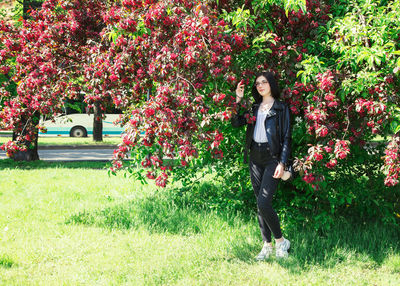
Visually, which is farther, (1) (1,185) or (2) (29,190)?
(1) (1,185)

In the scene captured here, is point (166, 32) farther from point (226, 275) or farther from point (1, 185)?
point (1, 185)

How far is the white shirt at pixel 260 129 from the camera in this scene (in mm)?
4016

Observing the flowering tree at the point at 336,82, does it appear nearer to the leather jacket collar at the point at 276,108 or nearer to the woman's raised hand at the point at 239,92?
the leather jacket collar at the point at 276,108

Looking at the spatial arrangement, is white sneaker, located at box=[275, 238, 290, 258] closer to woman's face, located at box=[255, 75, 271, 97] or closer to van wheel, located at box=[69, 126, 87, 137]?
woman's face, located at box=[255, 75, 271, 97]

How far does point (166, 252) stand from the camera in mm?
4207

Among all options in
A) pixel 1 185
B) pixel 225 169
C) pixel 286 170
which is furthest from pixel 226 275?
pixel 1 185

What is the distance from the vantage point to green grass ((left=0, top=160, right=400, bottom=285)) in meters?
3.61

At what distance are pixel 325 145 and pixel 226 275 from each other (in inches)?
60.3

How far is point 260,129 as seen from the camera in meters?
4.06

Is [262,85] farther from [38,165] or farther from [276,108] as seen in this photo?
[38,165]

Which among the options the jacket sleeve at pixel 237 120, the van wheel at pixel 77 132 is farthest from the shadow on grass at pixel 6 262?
the van wheel at pixel 77 132

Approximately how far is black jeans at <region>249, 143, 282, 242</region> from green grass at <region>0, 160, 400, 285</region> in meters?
0.33

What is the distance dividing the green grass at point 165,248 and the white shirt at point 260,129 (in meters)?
1.21

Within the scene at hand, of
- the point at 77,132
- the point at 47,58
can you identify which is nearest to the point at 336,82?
the point at 47,58
